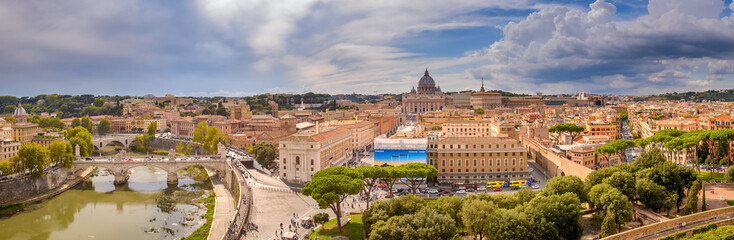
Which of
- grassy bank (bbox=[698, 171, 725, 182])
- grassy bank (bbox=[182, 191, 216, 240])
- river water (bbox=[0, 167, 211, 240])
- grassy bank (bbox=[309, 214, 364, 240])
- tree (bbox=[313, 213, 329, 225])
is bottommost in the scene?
river water (bbox=[0, 167, 211, 240])

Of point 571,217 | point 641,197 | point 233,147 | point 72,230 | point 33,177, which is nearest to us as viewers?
point 571,217

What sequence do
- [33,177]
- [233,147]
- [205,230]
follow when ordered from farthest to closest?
[233,147] < [33,177] < [205,230]

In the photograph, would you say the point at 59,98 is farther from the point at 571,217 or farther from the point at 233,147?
the point at 571,217

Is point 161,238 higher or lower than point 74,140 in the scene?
lower

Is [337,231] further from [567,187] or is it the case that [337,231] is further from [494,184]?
[494,184]

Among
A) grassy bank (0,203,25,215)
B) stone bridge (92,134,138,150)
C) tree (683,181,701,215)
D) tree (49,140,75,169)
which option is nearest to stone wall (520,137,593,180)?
tree (683,181,701,215)

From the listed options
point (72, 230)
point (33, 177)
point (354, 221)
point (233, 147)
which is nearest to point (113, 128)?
point (233, 147)

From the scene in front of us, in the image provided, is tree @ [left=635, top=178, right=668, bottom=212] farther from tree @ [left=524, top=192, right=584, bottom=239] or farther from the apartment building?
the apartment building
